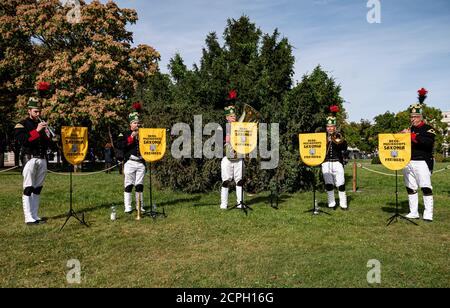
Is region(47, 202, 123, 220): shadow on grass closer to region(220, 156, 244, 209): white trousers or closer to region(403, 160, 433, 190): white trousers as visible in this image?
region(220, 156, 244, 209): white trousers

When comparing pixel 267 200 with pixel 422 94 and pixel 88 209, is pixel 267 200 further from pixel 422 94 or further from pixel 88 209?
pixel 88 209

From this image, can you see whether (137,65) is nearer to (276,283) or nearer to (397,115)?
(276,283)

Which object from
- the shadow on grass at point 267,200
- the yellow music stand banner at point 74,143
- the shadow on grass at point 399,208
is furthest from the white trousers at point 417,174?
the yellow music stand banner at point 74,143

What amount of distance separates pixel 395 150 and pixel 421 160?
→ 0.87m

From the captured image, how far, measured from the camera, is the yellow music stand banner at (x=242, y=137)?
9.39 meters

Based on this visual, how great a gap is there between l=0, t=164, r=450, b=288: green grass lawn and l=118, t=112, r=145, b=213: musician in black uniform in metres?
0.67

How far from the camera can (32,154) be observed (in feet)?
27.2

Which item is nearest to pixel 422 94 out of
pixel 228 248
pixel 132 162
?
pixel 228 248

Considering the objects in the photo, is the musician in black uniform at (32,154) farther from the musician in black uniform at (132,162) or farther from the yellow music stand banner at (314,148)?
the yellow music stand banner at (314,148)

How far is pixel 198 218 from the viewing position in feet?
29.0

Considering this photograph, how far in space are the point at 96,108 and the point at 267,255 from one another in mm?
20877

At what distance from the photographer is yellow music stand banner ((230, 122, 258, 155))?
30.8 ft

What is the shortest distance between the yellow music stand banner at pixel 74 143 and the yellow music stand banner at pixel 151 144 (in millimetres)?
1344

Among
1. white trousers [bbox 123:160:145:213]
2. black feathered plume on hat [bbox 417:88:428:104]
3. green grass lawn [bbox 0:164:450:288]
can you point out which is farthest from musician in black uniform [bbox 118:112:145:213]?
black feathered plume on hat [bbox 417:88:428:104]
